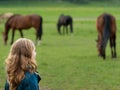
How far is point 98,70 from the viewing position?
1361 cm

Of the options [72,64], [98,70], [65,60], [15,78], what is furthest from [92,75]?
[15,78]

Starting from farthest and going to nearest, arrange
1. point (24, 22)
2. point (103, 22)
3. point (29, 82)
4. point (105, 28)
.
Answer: point (24, 22) < point (103, 22) < point (105, 28) < point (29, 82)

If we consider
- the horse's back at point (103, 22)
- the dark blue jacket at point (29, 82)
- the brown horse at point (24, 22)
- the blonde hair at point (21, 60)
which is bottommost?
the brown horse at point (24, 22)

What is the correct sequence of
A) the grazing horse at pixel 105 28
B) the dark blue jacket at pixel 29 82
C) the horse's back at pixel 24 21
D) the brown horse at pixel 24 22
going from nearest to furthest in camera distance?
the dark blue jacket at pixel 29 82 → the grazing horse at pixel 105 28 → the brown horse at pixel 24 22 → the horse's back at pixel 24 21

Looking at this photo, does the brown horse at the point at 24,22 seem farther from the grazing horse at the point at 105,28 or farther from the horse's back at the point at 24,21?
the grazing horse at the point at 105,28

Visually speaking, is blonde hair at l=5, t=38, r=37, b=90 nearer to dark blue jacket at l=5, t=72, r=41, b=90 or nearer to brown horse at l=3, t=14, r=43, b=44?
dark blue jacket at l=5, t=72, r=41, b=90

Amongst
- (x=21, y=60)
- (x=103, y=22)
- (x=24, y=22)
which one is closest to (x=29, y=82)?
(x=21, y=60)

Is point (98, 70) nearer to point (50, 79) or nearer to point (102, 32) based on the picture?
point (50, 79)

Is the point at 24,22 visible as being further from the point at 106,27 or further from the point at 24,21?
the point at 106,27

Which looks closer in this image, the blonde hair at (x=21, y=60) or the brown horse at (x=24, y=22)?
the blonde hair at (x=21, y=60)

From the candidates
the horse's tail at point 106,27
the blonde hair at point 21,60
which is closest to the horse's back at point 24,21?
the horse's tail at point 106,27

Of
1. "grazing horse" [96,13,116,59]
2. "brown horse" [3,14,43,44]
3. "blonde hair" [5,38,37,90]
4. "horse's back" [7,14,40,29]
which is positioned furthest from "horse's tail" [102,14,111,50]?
"blonde hair" [5,38,37,90]

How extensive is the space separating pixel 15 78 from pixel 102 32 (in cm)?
1252

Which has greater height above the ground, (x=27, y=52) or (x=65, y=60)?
(x=27, y=52)
